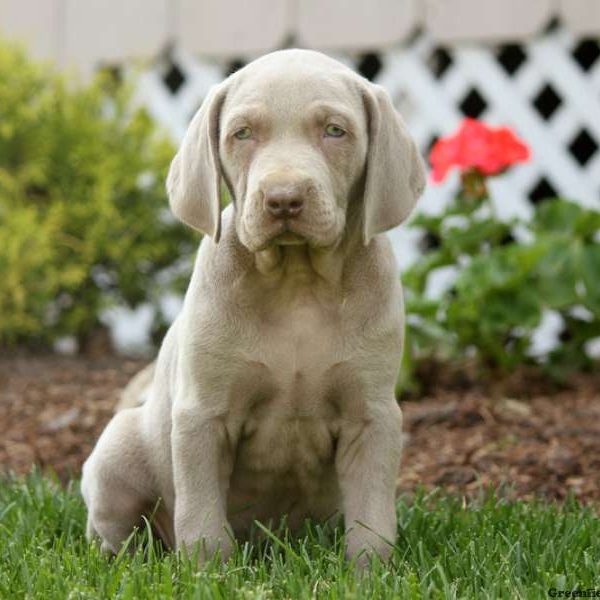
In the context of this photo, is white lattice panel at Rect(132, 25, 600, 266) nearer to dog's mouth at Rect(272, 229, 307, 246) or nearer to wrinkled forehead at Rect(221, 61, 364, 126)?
wrinkled forehead at Rect(221, 61, 364, 126)

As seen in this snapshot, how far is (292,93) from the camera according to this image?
3381 mm

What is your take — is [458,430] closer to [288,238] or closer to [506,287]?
[506,287]

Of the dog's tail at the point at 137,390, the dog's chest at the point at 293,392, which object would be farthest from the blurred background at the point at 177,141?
the dog's chest at the point at 293,392

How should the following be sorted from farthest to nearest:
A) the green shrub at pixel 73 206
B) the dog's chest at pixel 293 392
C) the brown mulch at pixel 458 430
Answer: the green shrub at pixel 73 206, the brown mulch at pixel 458 430, the dog's chest at pixel 293 392

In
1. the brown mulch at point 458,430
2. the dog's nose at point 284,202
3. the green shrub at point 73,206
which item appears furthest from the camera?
the green shrub at point 73,206

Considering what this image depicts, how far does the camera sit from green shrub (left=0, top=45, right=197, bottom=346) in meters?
7.47

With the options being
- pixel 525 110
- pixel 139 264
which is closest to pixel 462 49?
pixel 525 110

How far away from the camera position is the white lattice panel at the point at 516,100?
7.69 metres

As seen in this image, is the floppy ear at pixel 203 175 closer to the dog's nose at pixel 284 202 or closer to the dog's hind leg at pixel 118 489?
the dog's nose at pixel 284 202

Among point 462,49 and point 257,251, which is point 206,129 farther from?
point 462,49

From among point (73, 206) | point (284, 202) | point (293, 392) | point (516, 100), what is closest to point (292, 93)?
point (284, 202)

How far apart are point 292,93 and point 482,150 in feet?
8.57

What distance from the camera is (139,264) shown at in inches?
311

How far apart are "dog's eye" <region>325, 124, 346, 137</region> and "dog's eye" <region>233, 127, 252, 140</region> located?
208 millimetres
